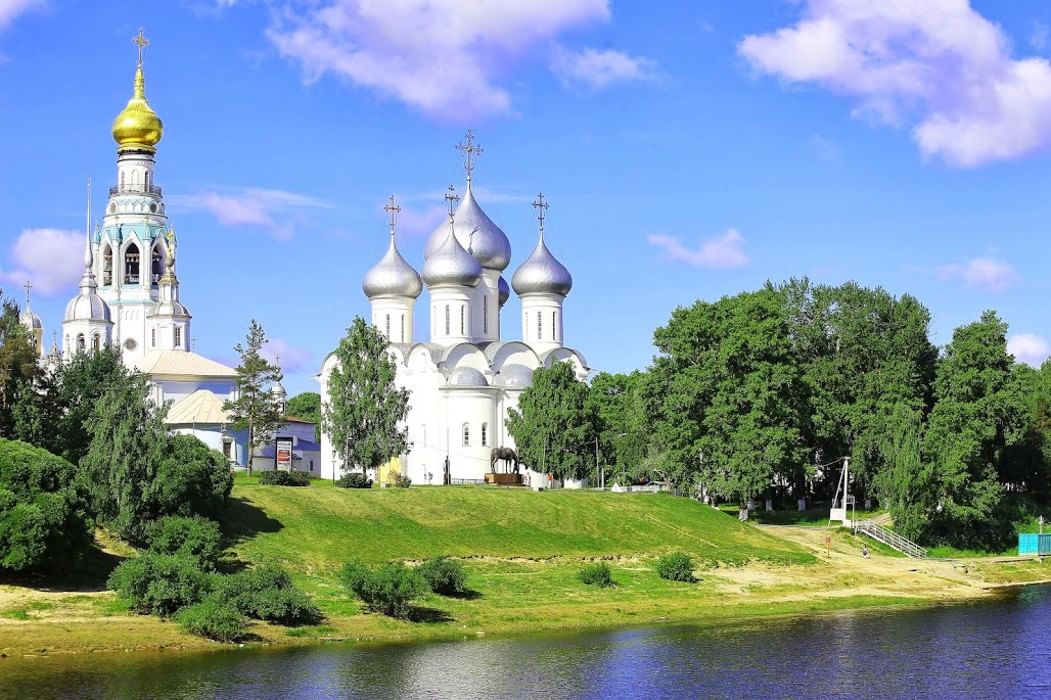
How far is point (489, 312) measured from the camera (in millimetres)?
89875

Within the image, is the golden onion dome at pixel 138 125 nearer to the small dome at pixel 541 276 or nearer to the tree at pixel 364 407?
the small dome at pixel 541 276

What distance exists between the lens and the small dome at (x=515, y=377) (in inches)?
3317

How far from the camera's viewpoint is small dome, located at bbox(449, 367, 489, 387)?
8275 cm

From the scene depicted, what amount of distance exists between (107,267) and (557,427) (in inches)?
2043

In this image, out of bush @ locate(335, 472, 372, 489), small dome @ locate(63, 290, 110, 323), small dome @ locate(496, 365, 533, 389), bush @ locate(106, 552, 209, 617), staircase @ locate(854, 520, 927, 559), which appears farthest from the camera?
small dome @ locate(63, 290, 110, 323)

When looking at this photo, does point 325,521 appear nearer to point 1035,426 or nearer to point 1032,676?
point 1032,676

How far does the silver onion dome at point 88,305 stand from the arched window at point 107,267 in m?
2.91

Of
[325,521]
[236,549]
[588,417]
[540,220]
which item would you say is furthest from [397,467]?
[236,549]

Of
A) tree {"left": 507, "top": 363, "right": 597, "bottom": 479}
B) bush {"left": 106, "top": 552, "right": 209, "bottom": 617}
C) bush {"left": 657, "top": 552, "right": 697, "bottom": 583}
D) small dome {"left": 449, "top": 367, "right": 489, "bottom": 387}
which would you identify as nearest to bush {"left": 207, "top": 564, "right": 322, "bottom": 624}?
bush {"left": 106, "top": 552, "right": 209, "bottom": 617}

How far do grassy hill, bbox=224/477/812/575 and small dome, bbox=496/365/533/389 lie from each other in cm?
1712

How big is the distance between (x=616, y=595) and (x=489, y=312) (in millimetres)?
41210

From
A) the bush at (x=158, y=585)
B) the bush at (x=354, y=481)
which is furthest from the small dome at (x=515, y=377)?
the bush at (x=158, y=585)

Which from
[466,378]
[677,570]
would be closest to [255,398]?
[466,378]

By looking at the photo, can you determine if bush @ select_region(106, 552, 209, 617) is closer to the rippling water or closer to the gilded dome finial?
the rippling water
